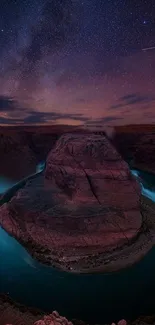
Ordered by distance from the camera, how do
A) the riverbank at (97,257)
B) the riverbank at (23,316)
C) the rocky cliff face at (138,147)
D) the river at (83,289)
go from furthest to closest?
1. the rocky cliff face at (138,147)
2. the riverbank at (97,257)
3. the river at (83,289)
4. the riverbank at (23,316)

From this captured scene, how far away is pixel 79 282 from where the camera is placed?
19438 millimetres

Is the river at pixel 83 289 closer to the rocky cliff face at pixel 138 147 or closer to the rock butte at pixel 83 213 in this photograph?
the rock butte at pixel 83 213

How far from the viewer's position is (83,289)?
61.8ft

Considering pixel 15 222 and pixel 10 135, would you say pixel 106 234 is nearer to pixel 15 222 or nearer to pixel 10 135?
pixel 15 222

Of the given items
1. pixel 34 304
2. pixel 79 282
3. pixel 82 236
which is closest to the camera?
pixel 34 304

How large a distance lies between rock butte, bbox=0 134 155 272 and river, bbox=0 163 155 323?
90cm

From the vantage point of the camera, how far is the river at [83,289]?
16953mm

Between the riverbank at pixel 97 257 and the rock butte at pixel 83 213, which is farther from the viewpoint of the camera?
the rock butte at pixel 83 213

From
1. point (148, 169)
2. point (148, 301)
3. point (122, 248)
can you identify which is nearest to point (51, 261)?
point (122, 248)

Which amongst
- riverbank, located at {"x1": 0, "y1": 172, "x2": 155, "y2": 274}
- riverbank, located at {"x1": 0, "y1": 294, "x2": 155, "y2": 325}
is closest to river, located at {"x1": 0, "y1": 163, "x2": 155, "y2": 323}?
riverbank, located at {"x1": 0, "y1": 172, "x2": 155, "y2": 274}

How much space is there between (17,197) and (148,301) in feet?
52.2

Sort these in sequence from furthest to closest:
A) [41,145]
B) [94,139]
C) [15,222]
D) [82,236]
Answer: [41,145] < [94,139] < [15,222] < [82,236]

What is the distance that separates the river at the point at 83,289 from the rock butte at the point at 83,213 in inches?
35.5

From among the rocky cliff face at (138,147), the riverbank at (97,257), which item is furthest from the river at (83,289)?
the rocky cliff face at (138,147)
